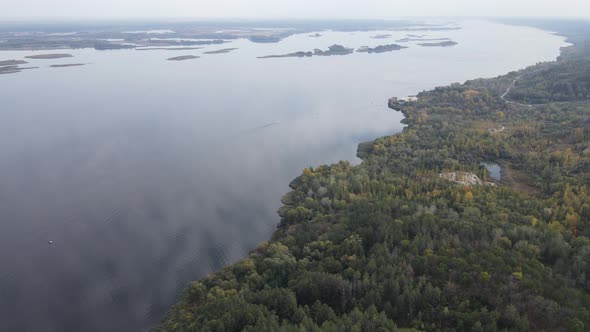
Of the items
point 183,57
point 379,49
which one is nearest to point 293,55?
point 183,57

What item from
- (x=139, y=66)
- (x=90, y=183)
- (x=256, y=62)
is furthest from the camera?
(x=256, y=62)

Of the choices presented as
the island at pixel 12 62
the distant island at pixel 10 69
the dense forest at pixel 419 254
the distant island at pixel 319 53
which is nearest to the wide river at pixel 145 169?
the dense forest at pixel 419 254

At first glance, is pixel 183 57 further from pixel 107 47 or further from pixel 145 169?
pixel 145 169

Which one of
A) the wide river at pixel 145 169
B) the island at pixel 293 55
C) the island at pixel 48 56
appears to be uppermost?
the island at pixel 48 56

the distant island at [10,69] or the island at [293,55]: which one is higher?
the distant island at [10,69]

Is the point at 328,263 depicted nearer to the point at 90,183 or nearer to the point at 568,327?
the point at 568,327

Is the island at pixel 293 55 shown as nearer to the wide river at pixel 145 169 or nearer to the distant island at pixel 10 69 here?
the wide river at pixel 145 169

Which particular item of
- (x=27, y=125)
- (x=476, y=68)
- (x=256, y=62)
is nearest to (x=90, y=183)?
(x=27, y=125)

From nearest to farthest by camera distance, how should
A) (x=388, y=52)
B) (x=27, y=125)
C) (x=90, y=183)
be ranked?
(x=90, y=183) → (x=27, y=125) → (x=388, y=52)
